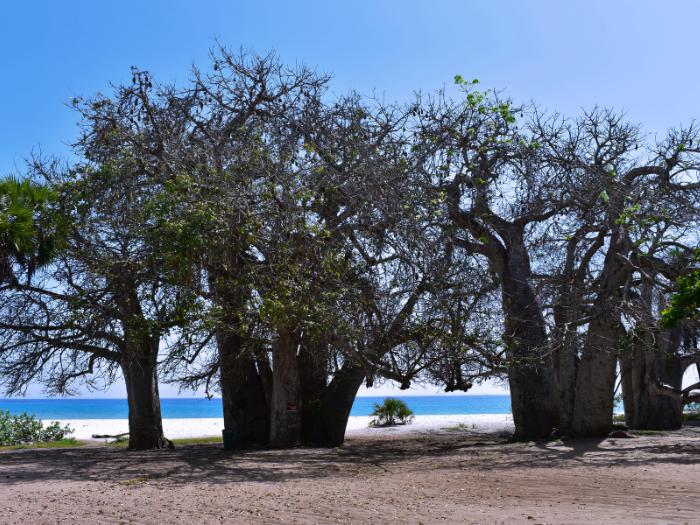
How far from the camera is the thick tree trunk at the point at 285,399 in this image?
15680 mm

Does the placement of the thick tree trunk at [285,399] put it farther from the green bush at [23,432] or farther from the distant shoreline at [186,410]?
the distant shoreline at [186,410]

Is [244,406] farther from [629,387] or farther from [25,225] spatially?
[629,387]

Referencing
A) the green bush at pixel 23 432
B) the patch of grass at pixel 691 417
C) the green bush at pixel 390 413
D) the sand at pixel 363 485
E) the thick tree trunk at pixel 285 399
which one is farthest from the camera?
the green bush at pixel 390 413

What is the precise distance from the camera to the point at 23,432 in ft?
76.3

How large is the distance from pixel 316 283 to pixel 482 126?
518 cm

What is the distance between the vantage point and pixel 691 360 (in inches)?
614

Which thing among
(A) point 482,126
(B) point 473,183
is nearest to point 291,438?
(B) point 473,183

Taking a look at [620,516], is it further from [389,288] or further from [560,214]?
[560,214]

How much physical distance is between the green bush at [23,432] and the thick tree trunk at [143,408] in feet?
23.2

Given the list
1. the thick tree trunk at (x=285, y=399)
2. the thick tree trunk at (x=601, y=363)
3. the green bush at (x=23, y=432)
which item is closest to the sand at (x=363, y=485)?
the thick tree trunk at (x=285, y=399)

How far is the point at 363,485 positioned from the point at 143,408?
883 centimetres

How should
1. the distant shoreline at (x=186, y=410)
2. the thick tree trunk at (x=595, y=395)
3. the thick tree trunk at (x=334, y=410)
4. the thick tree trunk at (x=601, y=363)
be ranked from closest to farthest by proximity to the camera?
the thick tree trunk at (x=601, y=363) < the thick tree trunk at (x=595, y=395) < the thick tree trunk at (x=334, y=410) < the distant shoreline at (x=186, y=410)

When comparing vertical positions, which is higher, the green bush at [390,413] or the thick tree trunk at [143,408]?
the thick tree trunk at [143,408]

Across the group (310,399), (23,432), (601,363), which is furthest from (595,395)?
(23,432)
